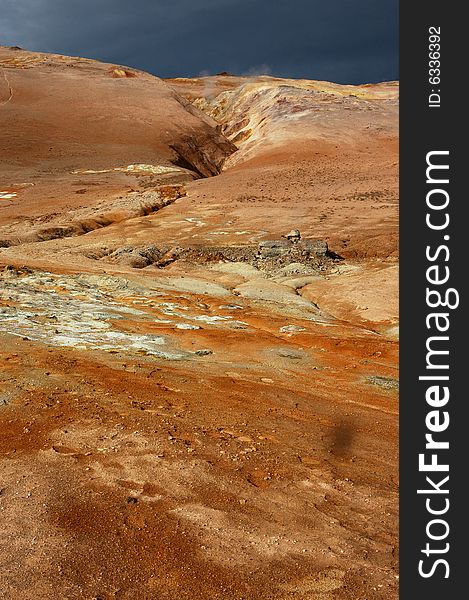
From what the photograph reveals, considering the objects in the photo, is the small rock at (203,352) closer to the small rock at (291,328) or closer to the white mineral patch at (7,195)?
the small rock at (291,328)

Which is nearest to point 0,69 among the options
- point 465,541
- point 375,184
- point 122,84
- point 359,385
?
point 122,84

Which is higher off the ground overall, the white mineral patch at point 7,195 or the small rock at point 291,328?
the white mineral patch at point 7,195

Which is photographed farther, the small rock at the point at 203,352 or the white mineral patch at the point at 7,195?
the white mineral patch at the point at 7,195

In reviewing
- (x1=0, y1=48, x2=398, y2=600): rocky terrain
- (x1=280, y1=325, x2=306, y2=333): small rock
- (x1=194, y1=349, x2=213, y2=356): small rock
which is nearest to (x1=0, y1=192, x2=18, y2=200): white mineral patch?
(x1=0, y1=48, x2=398, y2=600): rocky terrain

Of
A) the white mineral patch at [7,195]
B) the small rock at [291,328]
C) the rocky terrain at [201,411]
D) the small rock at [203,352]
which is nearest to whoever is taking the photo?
the rocky terrain at [201,411]

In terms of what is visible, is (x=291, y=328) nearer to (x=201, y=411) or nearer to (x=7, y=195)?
(x=201, y=411)

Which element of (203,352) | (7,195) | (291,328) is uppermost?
(7,195)

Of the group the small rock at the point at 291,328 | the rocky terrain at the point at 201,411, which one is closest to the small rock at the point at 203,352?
the rocky terrain at the point at 201,411

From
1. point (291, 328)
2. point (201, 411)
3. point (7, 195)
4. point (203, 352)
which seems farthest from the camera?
point (7, 195)

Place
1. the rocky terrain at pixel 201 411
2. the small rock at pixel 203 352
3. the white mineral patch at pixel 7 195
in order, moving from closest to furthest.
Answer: the rocky terrain at pixel 201 411 → the small rock at pixel 203 352 → the white mineral patch at pixel 7 195

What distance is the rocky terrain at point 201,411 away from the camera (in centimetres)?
344

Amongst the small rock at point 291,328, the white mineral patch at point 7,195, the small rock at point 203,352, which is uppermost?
the white mineral patch at point 7,195

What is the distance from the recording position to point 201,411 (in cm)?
598

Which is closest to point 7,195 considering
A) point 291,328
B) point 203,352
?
point 291,328
